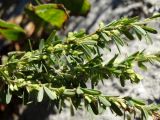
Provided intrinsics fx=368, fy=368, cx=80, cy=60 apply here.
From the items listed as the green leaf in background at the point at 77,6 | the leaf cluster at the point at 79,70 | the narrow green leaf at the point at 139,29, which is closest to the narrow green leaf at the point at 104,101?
the leaf cluster at the point at 79,70

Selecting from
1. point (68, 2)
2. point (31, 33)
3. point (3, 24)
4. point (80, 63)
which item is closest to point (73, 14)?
point (68, 2)

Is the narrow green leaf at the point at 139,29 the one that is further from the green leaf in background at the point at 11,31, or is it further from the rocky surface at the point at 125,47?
the green leaf in background at the point at 11,31

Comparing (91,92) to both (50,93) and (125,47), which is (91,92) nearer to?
(50,93)

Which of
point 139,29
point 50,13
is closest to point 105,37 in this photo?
point 139,29

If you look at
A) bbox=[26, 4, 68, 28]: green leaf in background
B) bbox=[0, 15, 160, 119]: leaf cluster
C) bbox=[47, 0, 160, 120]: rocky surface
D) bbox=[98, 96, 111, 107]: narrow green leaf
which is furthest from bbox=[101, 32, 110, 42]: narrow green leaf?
bbox=[26, 4, 68, 28]: green leaf in background

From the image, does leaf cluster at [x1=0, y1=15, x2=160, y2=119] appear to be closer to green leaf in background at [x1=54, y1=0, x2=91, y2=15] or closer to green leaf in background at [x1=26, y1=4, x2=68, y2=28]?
green leaf in background at [x1=26, y1=4, x2=68, y2=28]
